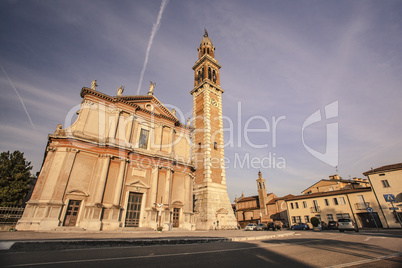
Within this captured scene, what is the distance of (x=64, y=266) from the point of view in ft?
13.1

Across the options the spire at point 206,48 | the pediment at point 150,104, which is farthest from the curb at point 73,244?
the spire at point 206,48

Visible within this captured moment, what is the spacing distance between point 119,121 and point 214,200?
640 inches

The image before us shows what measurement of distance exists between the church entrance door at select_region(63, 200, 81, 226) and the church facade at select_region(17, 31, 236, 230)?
7cm

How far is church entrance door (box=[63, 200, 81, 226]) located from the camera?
14691 mm

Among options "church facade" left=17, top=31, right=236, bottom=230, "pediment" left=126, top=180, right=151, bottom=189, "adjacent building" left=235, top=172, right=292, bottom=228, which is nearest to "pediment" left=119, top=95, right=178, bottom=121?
"church facade" left=17, top=31, right=236, bottom=230

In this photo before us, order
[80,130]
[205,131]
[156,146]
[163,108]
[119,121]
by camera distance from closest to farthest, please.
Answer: [80,130] → [119,121] → [156,146] → [163,108] → [205,131]

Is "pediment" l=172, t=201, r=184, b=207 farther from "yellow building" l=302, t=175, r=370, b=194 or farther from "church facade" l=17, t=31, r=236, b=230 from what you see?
"yellow building" l=302, t=175, r=370, b=194

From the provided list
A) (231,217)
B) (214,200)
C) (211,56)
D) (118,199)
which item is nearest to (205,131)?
(214,200)

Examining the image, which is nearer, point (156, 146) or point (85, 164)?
point (85, 164)

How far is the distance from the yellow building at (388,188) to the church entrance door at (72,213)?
128 ft

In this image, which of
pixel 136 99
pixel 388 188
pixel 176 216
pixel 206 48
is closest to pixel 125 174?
pixel 176 216

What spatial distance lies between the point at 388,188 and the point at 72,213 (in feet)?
136

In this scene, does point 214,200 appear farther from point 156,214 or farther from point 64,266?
point 64,266

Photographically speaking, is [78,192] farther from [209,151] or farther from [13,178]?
[209,151]
